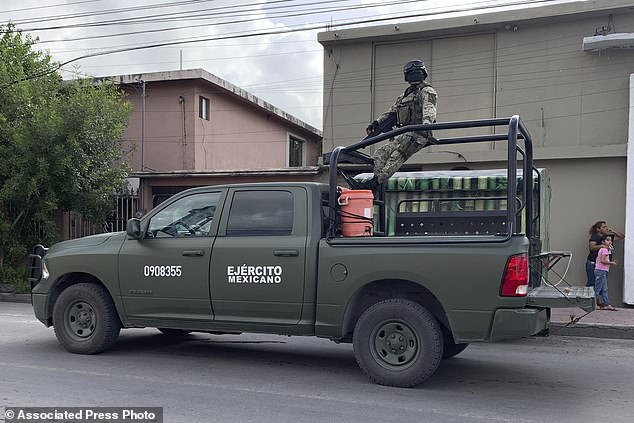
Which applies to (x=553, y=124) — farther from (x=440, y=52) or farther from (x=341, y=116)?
(x=341, y=116)

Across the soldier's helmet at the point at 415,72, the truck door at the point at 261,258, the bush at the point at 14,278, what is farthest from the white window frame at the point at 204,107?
the truck door at the point at 261,258

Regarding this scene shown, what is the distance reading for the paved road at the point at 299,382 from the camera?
4.79 metres

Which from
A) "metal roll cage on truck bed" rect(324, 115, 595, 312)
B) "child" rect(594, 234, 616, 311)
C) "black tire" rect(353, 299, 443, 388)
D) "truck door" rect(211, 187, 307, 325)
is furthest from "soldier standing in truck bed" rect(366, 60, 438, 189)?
"child" rect(594, 234, 616, 311)

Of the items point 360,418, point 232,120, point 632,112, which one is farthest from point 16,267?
point 632,112

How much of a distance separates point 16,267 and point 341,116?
8767 millimetres

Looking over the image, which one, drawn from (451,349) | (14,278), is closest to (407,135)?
(451,349)

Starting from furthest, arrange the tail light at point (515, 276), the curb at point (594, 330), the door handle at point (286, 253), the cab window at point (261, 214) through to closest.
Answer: the curb at point (594, 330)
the cab window at point (261, 214)
the door handle at point (286, 253)
the tail light at point (515, 276)

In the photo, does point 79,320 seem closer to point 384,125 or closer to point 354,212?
point 354,212

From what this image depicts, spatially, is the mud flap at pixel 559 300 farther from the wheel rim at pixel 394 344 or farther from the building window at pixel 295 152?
the building window at pixel 295 152

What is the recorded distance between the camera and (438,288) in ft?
17.2

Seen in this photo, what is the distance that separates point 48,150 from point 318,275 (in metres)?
9.55

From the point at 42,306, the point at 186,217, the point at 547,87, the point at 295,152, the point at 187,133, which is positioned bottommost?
the point at 42,306

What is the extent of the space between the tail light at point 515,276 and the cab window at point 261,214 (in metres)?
2.09

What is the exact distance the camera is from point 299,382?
5703mm
